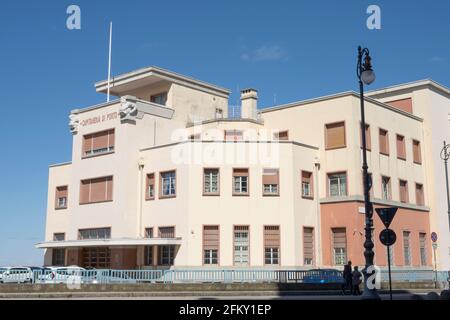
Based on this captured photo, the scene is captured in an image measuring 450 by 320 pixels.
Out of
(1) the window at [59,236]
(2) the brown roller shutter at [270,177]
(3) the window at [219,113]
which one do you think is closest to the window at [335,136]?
(2) the brown roller shutter at [270,177]

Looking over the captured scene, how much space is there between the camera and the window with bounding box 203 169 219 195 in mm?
33688

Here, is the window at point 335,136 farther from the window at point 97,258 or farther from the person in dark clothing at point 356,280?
the window at point 97,258

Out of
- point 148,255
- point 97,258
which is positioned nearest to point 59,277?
point 148,255

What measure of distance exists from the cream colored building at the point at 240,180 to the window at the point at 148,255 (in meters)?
0.09

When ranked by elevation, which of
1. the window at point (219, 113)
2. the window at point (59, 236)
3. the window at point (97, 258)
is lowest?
the window at point (97, 258)

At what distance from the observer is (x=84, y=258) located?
39.1 m

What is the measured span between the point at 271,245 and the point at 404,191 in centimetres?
1166

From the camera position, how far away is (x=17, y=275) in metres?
30.0

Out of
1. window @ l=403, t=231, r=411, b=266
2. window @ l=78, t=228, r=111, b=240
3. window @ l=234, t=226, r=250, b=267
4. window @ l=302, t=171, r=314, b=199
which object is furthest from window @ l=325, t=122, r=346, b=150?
window @ l=78, t=228, r=111, b=240

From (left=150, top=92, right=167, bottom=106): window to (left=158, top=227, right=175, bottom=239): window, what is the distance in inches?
419

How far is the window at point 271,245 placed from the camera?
3297cm

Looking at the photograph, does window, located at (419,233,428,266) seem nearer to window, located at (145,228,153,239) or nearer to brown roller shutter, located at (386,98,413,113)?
brown roller shutter, located at (386,98,413,113)
